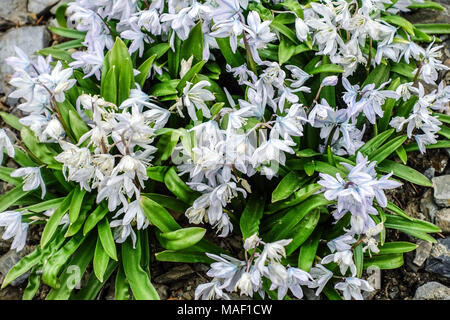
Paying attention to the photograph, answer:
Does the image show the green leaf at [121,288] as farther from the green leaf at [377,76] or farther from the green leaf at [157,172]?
the green leaf at [377,76]

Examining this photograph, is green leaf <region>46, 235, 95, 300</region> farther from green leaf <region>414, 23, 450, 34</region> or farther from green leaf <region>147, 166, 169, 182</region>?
green leaf <region>414, 23, 450, 34</region>

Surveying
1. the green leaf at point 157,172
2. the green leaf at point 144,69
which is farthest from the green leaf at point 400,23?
the green leaf at point 157,172

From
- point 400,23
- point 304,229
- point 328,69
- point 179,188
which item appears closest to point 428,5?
point 400,23

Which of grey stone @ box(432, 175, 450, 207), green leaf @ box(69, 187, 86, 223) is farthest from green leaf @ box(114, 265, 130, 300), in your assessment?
grey stone @ box(432, 175, 450, 207)

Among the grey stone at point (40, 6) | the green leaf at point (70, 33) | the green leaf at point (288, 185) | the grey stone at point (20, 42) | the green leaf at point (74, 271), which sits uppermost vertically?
the green leaf at point (70, 33)

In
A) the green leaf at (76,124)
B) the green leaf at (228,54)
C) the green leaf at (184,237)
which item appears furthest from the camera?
the green leaf at (228,54)

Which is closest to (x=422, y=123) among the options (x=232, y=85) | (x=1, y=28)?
(x=232, y=85)
